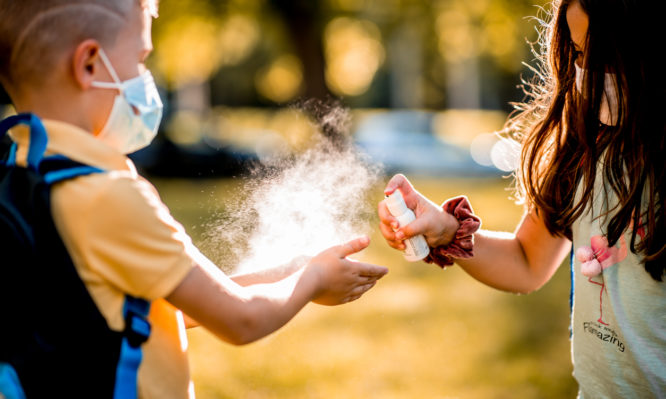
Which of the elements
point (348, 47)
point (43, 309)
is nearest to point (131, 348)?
point (43, 309)

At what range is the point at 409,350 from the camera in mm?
5062

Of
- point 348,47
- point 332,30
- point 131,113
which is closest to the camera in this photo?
point 131,113

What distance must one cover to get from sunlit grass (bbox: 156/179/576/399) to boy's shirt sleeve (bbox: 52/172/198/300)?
1229 millimetres

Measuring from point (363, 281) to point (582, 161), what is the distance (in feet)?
2.74

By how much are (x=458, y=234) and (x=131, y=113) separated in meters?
1.22

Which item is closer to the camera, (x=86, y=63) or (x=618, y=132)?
(x=86, y=63)

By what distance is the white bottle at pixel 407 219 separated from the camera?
6.87 ft

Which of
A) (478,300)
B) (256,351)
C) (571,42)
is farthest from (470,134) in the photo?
(571,42)

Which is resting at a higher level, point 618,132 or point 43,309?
point 618,132

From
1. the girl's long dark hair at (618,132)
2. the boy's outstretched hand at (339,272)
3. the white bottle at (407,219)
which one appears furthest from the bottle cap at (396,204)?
the girl's long dark hair at (618,132)

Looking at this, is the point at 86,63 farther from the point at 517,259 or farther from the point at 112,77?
the point at 517,259

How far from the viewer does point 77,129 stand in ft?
4.72

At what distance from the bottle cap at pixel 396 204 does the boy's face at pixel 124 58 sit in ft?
3.03

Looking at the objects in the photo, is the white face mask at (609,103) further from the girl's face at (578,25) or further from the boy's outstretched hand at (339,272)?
the boy's outstretched hand at (339,272)
